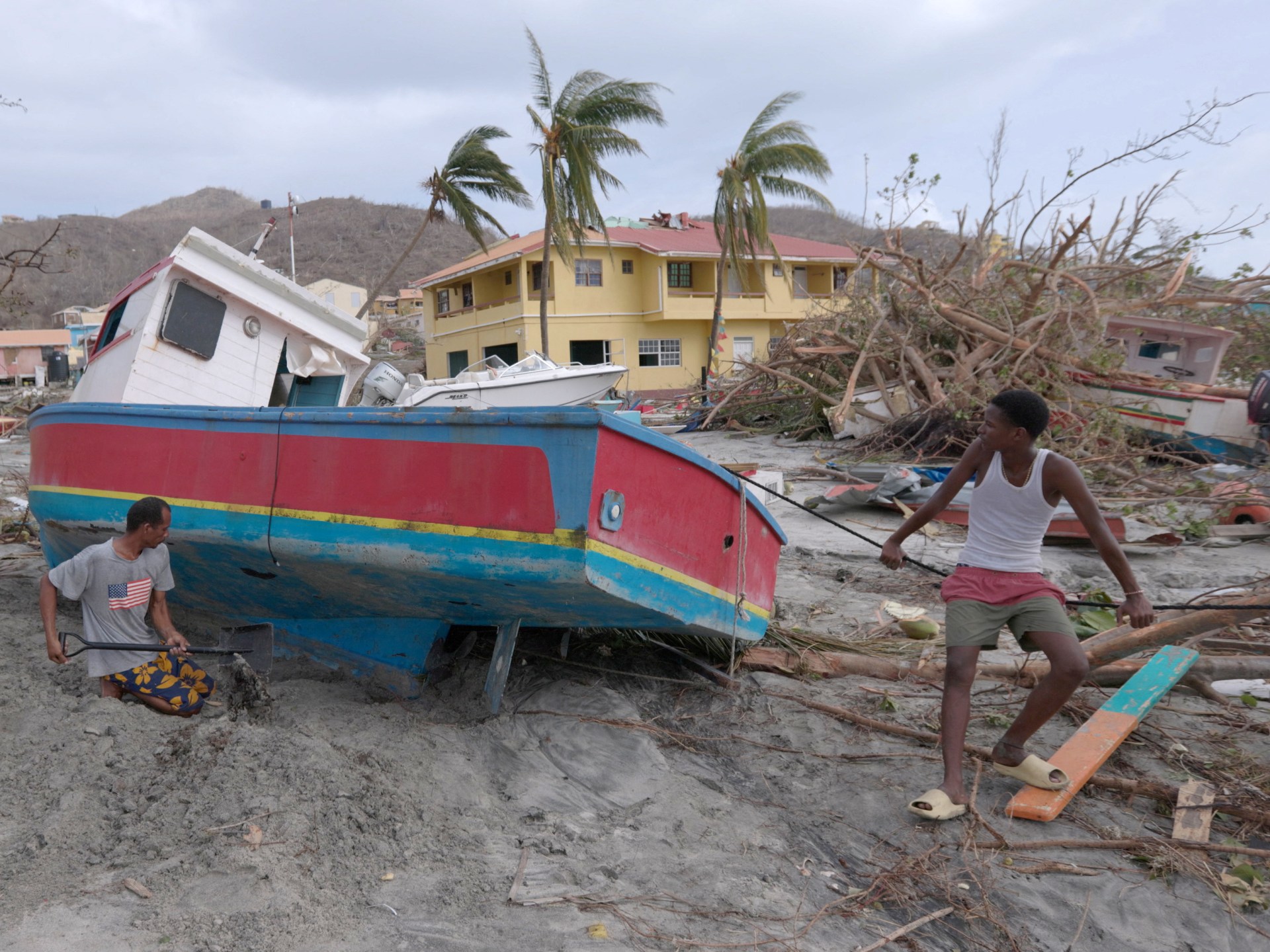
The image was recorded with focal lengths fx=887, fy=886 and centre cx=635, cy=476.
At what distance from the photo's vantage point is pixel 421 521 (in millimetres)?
3529

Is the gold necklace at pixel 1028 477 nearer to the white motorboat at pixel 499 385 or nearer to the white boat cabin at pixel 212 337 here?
the white boat cabin at pixel 212 337

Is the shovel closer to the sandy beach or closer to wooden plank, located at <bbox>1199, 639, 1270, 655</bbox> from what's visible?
the sandy beach

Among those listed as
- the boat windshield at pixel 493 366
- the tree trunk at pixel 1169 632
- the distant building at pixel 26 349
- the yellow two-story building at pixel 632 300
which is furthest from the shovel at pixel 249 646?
the distant building at pixel 26 349

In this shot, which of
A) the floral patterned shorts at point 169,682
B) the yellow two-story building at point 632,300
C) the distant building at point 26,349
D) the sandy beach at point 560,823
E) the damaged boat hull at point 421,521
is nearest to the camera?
the sandy beach at point 560,823

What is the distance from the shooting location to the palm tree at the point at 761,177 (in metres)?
24.8

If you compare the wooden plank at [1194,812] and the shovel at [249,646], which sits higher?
A: the shovel at [249,646]

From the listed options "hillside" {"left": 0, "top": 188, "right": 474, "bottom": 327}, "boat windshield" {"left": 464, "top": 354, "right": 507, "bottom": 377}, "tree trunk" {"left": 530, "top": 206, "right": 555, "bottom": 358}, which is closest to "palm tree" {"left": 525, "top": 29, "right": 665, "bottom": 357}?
"tree trunk" {"left": 530, "top": 206, "right": 555, "bottom": 358}

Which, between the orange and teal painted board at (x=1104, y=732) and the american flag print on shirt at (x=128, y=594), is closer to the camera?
the orange and teal painted board at (x=1104, y=732)

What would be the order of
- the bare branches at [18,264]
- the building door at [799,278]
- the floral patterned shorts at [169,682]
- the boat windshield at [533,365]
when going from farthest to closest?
the building door at [799,278], the boat windshield at [533,365], the bare branches at [18,264], the floral patterned shorts at [169,682]

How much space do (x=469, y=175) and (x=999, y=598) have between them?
66.6ft

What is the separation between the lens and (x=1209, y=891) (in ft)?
8.91

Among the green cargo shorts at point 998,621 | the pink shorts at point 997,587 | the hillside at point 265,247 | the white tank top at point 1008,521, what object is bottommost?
the green cargo shorts at point 998,621

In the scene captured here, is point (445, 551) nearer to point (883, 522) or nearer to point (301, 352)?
point (301, 352)

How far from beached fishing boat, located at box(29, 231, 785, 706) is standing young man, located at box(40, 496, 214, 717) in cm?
32
